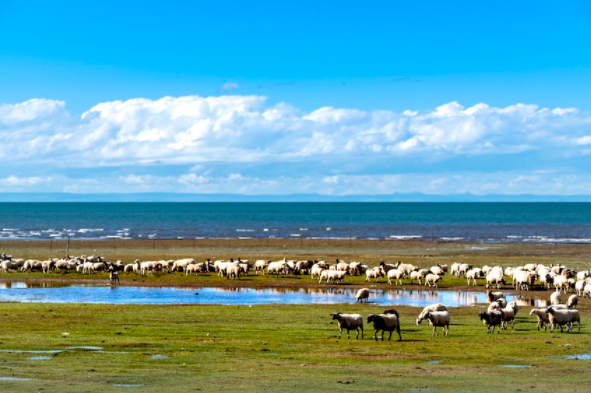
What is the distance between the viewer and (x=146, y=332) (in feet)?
93.7

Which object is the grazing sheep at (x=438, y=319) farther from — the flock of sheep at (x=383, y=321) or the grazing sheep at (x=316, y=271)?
the grazing sheep at (x=316, y=271)

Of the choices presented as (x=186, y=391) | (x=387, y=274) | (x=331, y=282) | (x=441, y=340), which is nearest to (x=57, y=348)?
(x=186, y=391)

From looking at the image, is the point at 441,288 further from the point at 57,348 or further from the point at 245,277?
the point at 57,348

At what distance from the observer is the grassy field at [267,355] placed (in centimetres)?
1891

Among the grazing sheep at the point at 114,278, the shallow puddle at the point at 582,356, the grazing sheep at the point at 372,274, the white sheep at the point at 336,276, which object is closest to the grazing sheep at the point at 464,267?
the grazing sheep at the point at 372,274

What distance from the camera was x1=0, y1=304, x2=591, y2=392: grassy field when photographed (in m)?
18.9

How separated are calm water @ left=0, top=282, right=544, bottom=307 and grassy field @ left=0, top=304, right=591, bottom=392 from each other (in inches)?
283

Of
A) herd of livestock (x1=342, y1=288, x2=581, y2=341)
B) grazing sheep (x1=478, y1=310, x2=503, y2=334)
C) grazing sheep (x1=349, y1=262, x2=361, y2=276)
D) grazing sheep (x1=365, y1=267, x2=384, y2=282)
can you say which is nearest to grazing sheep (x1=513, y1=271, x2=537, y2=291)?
grazing sheep (x1=365, y1=267, x2=384, y2=282)

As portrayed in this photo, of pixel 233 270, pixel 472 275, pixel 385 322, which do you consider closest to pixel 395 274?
pixel 472 275

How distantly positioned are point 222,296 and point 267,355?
2245 centimetres

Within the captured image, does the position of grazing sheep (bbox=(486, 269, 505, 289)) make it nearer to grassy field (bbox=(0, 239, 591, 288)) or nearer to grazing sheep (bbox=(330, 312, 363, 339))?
grassy field (bbox=(0, 239, 591, 288))

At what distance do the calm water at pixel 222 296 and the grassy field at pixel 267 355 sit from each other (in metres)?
7.20

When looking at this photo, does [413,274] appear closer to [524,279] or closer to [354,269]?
[354,269]

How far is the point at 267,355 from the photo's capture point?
2353 centimetres
